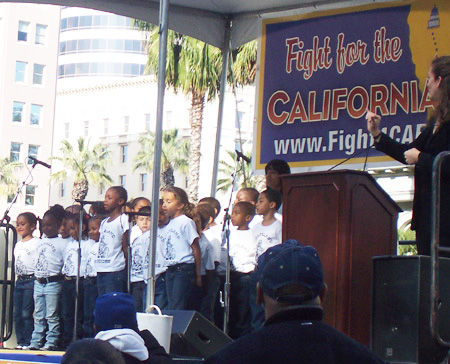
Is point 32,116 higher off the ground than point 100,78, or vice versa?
point 100,78

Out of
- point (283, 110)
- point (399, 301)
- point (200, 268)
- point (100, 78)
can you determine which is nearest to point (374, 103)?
point (283, 110)

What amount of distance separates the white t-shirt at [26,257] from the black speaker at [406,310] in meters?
7.43

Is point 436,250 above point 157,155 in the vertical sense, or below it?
below

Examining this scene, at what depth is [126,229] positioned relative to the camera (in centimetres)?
1033

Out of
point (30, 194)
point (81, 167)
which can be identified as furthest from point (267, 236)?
point (30, 194)

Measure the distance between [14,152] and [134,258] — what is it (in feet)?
249

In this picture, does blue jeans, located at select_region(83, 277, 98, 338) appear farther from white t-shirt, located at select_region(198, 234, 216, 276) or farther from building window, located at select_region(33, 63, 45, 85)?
building window, located at select_region(33, 63, 45, 85)

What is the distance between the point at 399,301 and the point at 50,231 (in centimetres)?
Answer: 764

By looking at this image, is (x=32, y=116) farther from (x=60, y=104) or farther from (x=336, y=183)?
(x=336, y=183)

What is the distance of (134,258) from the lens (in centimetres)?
1022

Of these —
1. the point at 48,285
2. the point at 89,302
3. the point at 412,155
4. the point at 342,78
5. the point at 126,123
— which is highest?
the point at 126,123

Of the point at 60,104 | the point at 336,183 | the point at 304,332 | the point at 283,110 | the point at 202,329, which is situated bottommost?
the point at 202,329

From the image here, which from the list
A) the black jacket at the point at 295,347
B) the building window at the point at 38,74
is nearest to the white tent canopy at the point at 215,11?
the black jacket at the point at 295,347

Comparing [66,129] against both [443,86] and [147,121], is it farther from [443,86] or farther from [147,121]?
[443,86]
